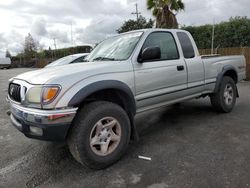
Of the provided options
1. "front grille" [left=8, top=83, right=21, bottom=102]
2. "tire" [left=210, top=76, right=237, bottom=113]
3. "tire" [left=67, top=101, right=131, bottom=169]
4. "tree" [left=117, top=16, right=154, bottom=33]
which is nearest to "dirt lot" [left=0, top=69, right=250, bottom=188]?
"tire" [left=67, top=101, right=131, bottom=169]

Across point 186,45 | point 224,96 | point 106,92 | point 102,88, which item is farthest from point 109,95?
point 224,96

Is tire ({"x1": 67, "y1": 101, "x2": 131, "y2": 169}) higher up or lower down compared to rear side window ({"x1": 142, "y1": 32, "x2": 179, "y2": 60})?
lower down

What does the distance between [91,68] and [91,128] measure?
2.62ft

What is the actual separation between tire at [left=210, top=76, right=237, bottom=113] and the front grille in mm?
4023

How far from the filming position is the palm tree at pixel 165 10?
47.9ft

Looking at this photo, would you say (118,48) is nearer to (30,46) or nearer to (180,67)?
(180,67)

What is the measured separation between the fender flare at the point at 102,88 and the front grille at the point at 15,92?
83 cm

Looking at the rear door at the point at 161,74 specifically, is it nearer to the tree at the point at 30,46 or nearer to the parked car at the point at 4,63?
the parked car at the point at 4,63

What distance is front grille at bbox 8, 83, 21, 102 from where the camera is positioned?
3328mm

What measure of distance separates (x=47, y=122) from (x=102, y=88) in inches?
32.2

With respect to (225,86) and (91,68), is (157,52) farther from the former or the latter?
(225,86)

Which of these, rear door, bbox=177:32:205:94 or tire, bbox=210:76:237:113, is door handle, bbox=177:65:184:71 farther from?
tire, bbox=210:76:237:113

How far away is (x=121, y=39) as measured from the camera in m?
4.50

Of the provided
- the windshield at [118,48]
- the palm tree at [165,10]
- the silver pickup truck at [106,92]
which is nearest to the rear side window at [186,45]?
the silver pickup truck at [106,92]
